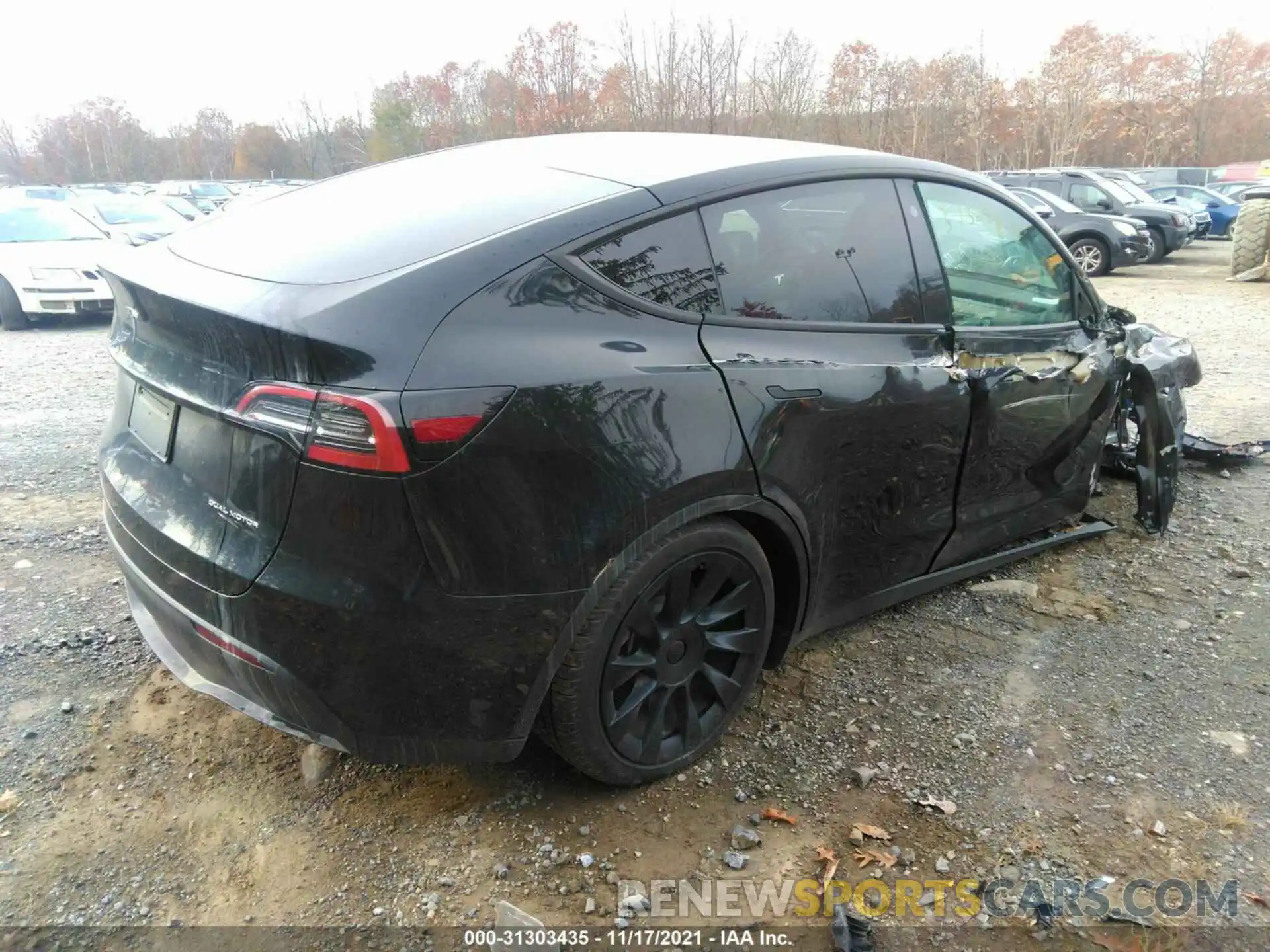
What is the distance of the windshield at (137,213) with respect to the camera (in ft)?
45.8

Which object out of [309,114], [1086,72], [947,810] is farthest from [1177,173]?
[309,114]

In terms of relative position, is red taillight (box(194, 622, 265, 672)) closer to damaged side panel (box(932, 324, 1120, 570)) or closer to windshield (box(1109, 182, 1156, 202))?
damaged side panel (box(932, 324, 1120, 570))

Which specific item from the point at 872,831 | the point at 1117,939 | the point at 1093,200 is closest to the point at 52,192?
the point at 1093,200

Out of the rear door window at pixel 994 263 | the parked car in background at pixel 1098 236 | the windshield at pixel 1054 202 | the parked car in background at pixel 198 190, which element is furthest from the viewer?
the parked car in background at pixel 198 190

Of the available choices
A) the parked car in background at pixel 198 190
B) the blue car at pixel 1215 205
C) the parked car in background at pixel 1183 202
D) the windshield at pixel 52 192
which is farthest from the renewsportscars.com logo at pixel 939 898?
the parked car in background at pixel 198 190

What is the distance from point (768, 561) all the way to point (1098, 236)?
623 inches

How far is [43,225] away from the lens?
1107 cm

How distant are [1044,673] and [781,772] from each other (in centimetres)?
113

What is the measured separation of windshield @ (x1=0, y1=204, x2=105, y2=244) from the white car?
0.01 metres

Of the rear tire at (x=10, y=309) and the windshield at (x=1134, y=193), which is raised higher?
the windshield at (x=1134, y=193)

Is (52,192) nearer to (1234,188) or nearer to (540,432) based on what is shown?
(540,432)

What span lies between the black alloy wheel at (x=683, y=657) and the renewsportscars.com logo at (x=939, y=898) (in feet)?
1.25

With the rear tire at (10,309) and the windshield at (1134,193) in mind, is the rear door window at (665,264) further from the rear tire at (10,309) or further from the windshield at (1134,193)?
the windshield at (1134,193)

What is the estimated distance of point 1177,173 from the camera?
100 ft
